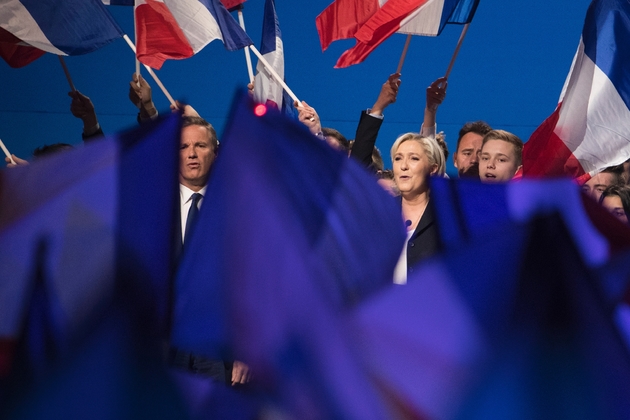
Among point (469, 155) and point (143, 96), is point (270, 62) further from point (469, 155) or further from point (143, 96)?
point (469, 155)

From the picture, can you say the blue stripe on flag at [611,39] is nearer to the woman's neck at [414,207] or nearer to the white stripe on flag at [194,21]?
the woman's neck at [414,207]

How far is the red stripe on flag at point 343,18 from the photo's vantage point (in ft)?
13.2

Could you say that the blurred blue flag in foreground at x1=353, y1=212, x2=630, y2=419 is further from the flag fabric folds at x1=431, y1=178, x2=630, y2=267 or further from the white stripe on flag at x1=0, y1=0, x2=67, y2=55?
the white stripe on flag at x1=0, y1=0, x2=67, y2=55

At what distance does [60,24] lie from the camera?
3898 mm

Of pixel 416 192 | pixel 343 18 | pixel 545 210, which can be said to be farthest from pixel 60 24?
pixel 545 210

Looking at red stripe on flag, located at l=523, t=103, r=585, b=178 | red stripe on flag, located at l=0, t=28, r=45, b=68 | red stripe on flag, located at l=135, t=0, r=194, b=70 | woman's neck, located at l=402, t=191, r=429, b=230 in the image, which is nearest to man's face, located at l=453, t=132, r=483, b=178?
red stripe on flag, located at l=523, t=103, r=585, b=178

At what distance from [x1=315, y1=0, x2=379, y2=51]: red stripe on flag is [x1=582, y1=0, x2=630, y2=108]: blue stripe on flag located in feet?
3.20

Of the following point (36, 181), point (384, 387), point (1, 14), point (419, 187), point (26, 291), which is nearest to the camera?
point (384, 387)

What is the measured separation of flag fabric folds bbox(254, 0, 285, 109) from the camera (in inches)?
170

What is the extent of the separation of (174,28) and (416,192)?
169 cm

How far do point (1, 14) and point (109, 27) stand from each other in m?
0.47

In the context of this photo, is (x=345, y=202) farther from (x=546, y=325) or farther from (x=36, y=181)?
(x=36, y=181)

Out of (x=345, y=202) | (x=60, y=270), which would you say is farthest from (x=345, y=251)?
(x=60, y=270)

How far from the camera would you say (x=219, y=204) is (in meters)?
1.35
